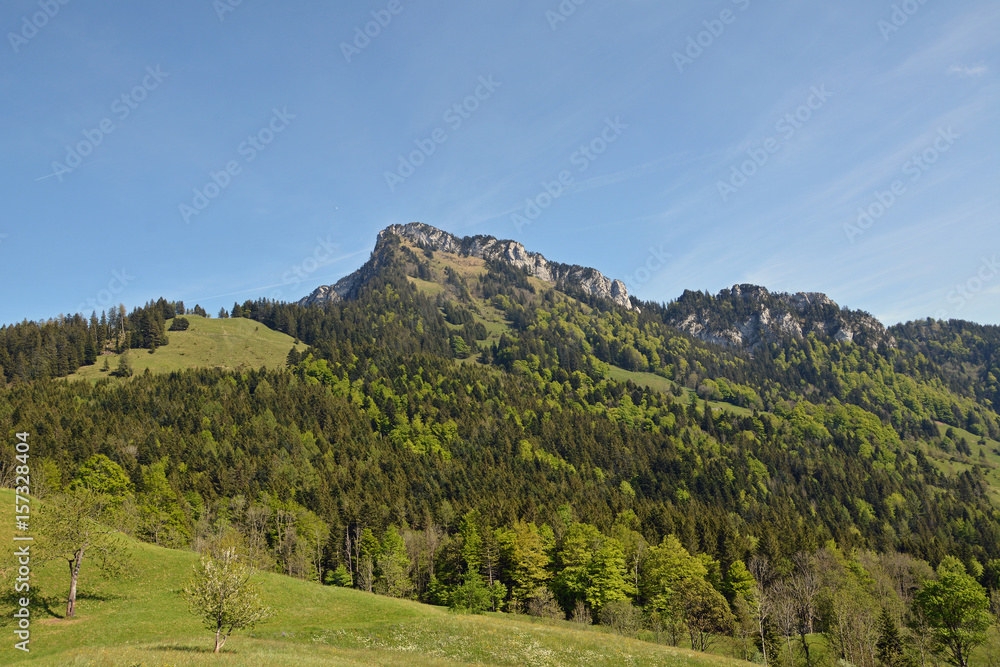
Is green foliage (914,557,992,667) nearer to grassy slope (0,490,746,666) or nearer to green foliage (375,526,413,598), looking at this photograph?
grassy slope (0,490,746,666)

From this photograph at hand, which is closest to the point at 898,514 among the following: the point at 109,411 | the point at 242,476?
the point at 242,476

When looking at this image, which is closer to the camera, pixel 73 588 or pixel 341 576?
pixel 73 588

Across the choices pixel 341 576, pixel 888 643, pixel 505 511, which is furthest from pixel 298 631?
pixel 888 643

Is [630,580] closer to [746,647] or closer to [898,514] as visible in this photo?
[746,647]

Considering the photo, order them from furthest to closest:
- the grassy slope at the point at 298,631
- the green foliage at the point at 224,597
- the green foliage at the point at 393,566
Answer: the green foliage at the point at 393,566 < the grassy slope at the point at 298,631 < the green foliage at the point at 224,597

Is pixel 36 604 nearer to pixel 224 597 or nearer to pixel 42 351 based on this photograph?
pixel 224 597

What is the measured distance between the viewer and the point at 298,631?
1795 inches

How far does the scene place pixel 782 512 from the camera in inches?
6009

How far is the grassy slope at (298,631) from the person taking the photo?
36.3 meters

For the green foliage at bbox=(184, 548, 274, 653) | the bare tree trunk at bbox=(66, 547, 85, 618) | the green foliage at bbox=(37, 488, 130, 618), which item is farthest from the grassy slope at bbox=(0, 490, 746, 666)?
the green foliage at bbox=(37, 488, 130, 618)

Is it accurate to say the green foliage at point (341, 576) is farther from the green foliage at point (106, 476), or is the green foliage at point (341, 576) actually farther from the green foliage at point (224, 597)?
the green foliage at point (224, 597)

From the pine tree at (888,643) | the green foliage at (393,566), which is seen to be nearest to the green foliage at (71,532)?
the green foliage at (393,566)

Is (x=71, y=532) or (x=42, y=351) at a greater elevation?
(x=42, y=351)

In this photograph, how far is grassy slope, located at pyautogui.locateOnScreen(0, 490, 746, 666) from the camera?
119 ft
